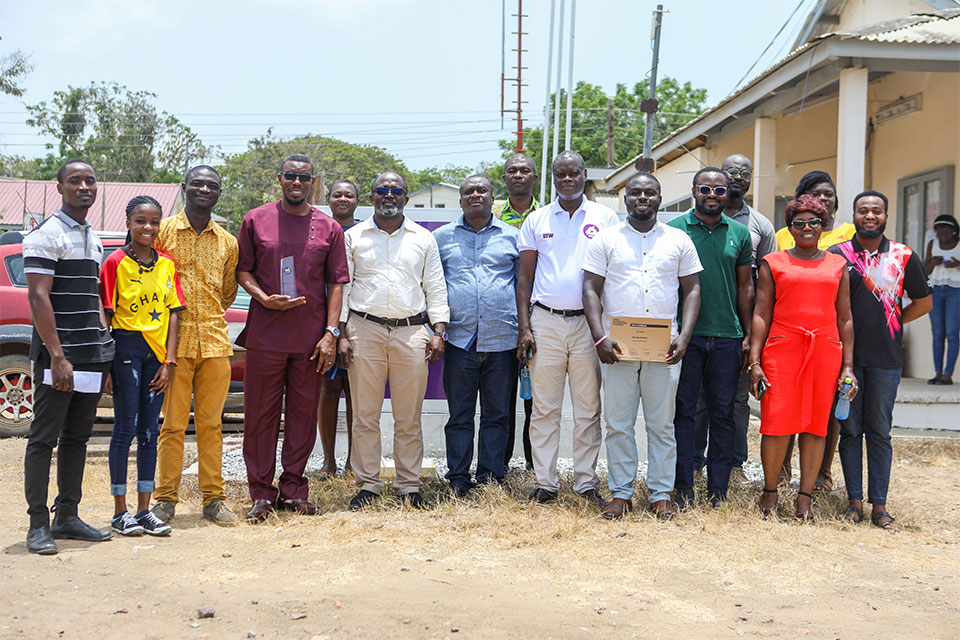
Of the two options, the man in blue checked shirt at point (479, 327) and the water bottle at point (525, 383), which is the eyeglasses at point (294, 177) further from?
the water bottle at point (525, 383)

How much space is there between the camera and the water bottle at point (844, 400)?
540 cm

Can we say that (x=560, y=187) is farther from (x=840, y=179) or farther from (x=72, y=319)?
(x=840, y=179)

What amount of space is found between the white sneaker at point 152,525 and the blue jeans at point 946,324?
7569mm

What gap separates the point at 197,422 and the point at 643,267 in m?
2.82

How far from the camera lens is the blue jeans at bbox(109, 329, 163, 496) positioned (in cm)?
487

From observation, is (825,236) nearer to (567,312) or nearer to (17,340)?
(567,312)

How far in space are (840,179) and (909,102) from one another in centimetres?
232

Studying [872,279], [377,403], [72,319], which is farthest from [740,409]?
[72,319]

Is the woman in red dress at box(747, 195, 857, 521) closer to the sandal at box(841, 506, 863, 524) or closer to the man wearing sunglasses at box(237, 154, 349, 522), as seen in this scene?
the sandal at box(841, 506, 863, 524)

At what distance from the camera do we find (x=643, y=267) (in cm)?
541

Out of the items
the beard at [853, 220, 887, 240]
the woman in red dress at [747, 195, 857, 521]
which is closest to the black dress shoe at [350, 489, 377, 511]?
the woman in red dress at [747, 195, 857, 521]

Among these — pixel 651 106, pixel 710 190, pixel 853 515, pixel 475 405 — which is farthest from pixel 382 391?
pixel 651 106

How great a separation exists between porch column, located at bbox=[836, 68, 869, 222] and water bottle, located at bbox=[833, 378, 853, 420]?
3.82m

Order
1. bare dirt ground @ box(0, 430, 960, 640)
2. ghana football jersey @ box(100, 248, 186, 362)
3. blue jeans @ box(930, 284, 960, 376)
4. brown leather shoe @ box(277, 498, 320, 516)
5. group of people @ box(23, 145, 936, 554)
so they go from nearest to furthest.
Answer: bare dirt ground @ box(0, 430, 960, 640) < ghana football jersey @ box(100, 248, 186, 362) < group of people @ box(23, 145, 936, 554) < brown leather shoe @ box(277, 498, 320, 516) < blue jeans @ box(930, 284, 960, 376)
